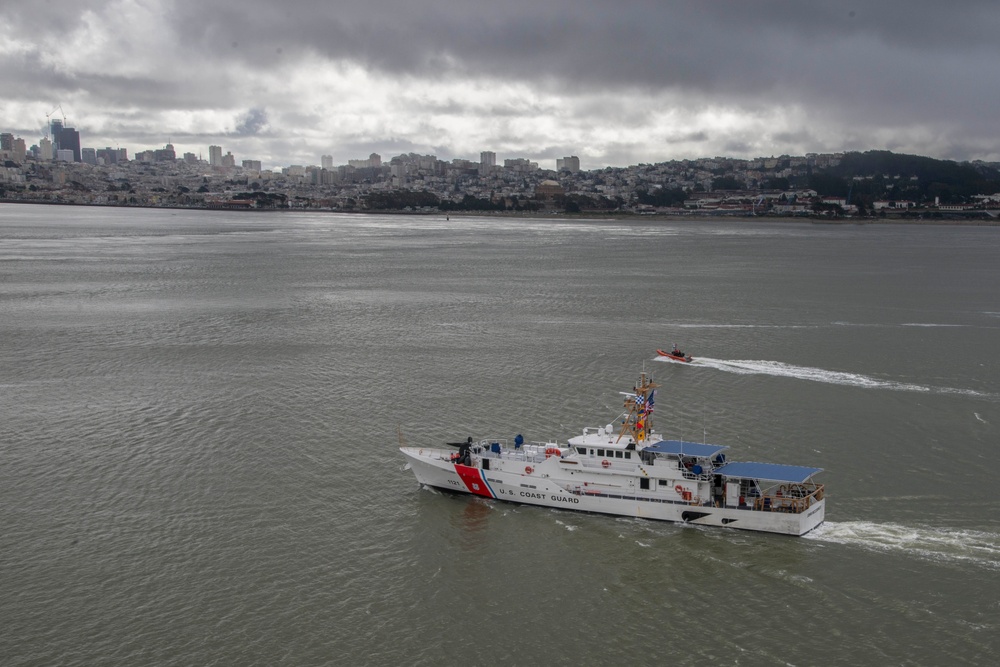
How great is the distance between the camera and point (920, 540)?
2002 cm

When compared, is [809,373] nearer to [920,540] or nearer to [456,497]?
[920,540]

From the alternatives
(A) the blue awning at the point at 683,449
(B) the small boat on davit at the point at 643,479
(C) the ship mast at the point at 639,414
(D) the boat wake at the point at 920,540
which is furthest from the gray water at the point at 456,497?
(C) the ship mast at the point at 639,414

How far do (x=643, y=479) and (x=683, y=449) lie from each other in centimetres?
134

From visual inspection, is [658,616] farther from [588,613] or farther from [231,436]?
[231,436]

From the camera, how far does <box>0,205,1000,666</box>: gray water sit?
16.6 m

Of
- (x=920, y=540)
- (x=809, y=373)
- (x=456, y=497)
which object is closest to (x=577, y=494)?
(x=456, y=497)

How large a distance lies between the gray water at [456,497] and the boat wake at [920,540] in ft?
0.28

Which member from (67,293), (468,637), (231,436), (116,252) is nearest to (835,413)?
(468,637)

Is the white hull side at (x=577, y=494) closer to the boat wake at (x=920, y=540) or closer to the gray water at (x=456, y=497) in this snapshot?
the gray water at (x=456, y=497)

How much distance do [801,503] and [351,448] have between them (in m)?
13.8

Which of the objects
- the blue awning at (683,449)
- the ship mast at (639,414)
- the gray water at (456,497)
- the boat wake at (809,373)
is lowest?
the gray water at (456,497)

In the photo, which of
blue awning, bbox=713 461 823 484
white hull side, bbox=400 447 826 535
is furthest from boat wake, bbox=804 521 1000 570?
blue awning, bbox=713 461 823 484

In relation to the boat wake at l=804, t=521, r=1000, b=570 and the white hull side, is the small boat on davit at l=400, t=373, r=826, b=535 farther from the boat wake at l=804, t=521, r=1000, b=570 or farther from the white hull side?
the boat wake at l=804, t=521, r=1000, b=570

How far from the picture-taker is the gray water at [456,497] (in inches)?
654
